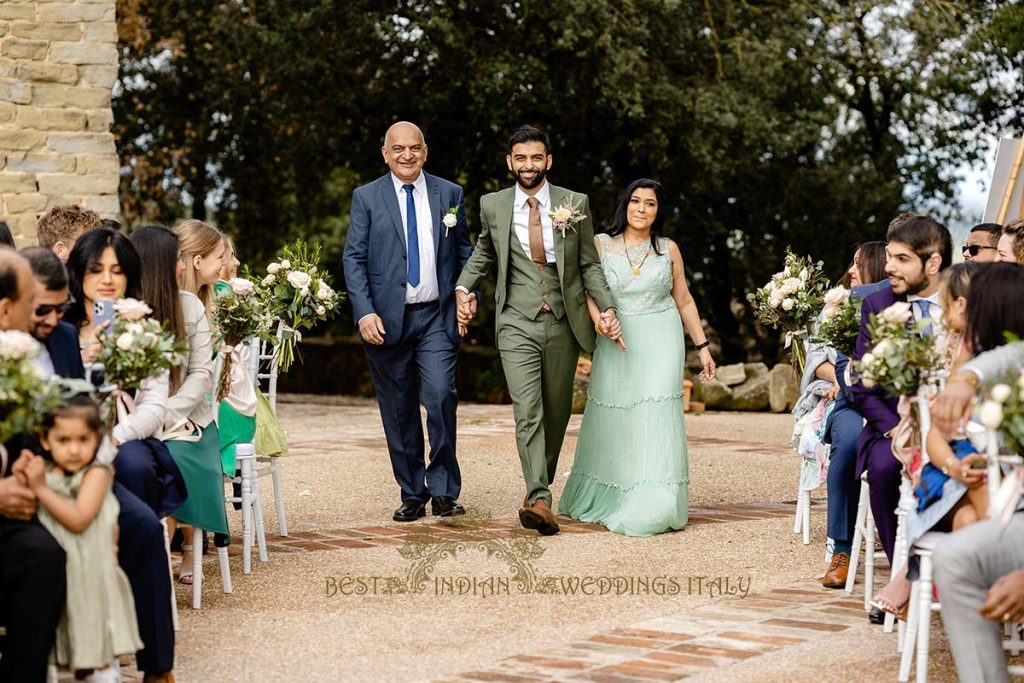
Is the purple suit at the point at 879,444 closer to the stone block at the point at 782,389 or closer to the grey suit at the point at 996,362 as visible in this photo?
the grey suit at the point at 996,362

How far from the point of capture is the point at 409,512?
7793 millimetres

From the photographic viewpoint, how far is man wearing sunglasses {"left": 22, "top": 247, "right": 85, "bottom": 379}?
4691 mm

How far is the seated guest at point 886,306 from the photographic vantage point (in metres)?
5.59

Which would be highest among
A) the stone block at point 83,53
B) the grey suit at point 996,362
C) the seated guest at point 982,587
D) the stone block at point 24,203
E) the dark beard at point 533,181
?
the stone block at point 83,53

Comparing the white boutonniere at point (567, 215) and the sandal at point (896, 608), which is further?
the white boutonniere at point (567, 215)

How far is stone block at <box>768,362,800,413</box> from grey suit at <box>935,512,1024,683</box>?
1122 cm

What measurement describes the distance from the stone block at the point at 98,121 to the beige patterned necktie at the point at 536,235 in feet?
20.7

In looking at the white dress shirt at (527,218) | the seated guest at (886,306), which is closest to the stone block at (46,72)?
the white dress shirt at (527,218)

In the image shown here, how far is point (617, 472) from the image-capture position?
7660 millimetres

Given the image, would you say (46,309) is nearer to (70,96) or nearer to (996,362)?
(996,362)

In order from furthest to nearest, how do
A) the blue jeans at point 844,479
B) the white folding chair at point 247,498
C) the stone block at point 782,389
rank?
the stone block at point 782,389 < the white folding chair at point 247,498 < the blue jeans at point 844,479

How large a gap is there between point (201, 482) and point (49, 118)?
760cm

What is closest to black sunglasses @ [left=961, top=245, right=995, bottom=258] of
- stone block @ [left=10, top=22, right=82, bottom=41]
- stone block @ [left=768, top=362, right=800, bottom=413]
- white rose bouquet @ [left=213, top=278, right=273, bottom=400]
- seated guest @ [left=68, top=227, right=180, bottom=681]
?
white rose bouquet @ [left=213, top=278, right=273, bottom=400]

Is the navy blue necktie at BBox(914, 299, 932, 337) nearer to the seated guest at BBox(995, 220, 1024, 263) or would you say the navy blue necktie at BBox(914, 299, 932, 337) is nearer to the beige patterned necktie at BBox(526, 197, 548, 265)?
the seated guest at BBox(995, 220, 1024, 263)
